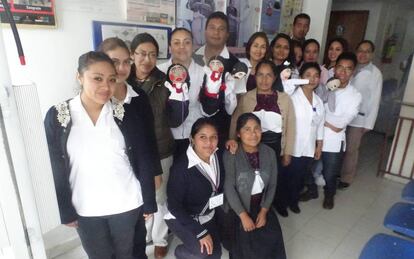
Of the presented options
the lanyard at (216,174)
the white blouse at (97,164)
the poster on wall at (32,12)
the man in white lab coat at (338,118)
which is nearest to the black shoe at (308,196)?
the man in white lab coat at (338,118)

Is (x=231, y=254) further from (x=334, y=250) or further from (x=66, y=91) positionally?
(x=66, y=91)

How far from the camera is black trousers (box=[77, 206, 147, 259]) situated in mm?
1169

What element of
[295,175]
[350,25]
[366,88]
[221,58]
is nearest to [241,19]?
[221,58]

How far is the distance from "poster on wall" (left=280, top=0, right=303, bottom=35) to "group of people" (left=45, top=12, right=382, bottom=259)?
35cm

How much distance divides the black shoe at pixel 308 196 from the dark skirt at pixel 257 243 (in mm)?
883

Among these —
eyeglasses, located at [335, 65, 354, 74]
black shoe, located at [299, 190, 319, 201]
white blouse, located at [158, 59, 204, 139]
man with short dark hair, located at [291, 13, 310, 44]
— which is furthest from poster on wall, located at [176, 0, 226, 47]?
black shoe, located at [299, 190, 319, 201]

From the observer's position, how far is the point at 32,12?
4.29 ft

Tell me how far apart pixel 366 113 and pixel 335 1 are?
276 centimetres

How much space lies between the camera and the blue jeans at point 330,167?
7.74ft

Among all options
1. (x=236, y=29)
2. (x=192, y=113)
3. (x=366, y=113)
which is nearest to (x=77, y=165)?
(x=192, y=113)

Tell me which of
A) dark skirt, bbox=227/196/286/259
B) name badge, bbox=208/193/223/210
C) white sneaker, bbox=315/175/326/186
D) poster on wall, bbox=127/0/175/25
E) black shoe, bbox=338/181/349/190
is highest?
poster on wall, bbox=127/0/175/25

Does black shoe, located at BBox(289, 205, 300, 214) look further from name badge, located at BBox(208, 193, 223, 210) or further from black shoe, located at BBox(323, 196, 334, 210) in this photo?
name badge, located at BBox(208, 193, 223, 210)

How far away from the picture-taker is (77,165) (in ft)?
3.57

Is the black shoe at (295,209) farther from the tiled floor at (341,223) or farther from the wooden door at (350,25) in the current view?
the wooden door at (350,25)
